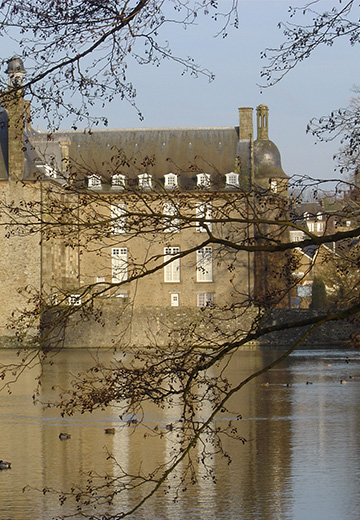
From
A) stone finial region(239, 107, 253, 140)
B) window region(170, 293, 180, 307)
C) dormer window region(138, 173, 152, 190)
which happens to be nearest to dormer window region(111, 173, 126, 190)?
dormer window region(138, 173, 152, 190)

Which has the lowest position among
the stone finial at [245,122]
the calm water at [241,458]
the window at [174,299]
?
the calm water at [241,458]

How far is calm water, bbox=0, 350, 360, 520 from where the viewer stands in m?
10.2

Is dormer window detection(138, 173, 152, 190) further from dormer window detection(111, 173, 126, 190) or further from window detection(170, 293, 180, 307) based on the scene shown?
window detection(170, 293, 180, 307)

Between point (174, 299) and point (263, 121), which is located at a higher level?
point (263, 121)

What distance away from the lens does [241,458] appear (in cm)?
1323

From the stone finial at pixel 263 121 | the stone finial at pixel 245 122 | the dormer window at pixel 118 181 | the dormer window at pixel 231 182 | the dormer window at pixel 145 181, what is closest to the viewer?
the dormer window at pixel 118 181

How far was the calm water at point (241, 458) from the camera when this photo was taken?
33.4 feet

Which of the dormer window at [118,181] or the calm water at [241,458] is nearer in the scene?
the dormer window at [118,181]

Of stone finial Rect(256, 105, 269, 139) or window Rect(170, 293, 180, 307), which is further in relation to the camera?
stone finial Rect(256, 105, 269, 139)

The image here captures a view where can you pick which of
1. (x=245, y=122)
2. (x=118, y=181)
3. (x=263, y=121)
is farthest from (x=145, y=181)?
(x=263, y=121)

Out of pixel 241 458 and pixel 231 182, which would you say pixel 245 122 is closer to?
pixel 231 182

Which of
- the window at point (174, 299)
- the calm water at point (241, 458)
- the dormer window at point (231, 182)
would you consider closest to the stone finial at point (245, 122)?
the dormer window at point (231, 182)

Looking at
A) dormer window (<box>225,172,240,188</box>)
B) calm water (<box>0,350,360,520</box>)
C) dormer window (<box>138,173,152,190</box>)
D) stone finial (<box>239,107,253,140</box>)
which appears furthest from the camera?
stone finial (<box>239,107,253,140</box>)

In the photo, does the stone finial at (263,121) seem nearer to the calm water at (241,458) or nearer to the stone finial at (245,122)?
the stone finial at (245,122)
